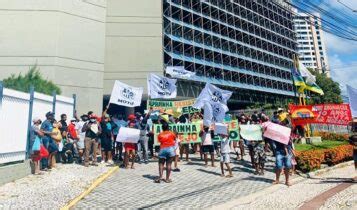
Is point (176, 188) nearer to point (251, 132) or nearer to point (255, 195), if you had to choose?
point (255, 195)

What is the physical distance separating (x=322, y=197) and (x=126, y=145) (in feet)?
20.0

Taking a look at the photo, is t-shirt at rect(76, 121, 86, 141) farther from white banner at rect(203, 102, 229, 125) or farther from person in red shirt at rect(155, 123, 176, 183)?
white banner at rect(203, 102, 229, 125)

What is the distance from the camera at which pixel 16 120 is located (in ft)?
32.5

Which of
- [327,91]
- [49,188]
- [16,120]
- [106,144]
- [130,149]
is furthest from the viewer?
[327,91]

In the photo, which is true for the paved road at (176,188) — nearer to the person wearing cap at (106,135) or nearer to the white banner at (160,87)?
the person wearing cap at (106,135)

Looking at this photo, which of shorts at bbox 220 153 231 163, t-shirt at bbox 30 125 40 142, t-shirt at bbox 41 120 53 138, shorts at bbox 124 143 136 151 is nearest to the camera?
t-shirt at bbox 30 125 40 142

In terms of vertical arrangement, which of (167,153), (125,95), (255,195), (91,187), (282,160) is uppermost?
(125,95)

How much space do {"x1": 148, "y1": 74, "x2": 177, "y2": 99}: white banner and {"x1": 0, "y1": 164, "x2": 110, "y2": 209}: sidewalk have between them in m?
4.34

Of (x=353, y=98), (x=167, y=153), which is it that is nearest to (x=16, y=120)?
(x=167, y=153)

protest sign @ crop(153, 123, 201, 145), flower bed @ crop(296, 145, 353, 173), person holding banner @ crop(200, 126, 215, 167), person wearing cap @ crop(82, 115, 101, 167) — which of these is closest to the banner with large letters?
flower bed @ crop(296, 145, 353, 173)

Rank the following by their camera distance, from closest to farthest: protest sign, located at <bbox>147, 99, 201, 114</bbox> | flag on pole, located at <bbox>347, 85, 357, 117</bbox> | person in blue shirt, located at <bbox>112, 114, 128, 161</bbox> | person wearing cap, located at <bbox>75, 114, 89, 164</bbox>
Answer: flag on pole, located at <bbox>347, 85, 357, 117</bbox>, person wearing cap, located at <bbox>75, 114, 89, 164</bbox>, person in blue shirt, located at <bbox>112, 114, 128, 161</bbox>, protest sign, located at <bbox>147, 99, 201, 114</bbox>

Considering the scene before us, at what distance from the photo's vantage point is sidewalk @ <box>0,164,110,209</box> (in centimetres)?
705

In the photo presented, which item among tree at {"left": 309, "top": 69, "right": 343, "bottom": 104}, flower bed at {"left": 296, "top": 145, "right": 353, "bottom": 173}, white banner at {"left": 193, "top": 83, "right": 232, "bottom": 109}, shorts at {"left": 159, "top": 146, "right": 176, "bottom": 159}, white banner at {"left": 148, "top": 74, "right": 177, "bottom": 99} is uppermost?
tree at {"left": 309, "top": 69, "right": 343, "bottom": 104}

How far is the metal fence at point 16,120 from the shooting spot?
927cm
